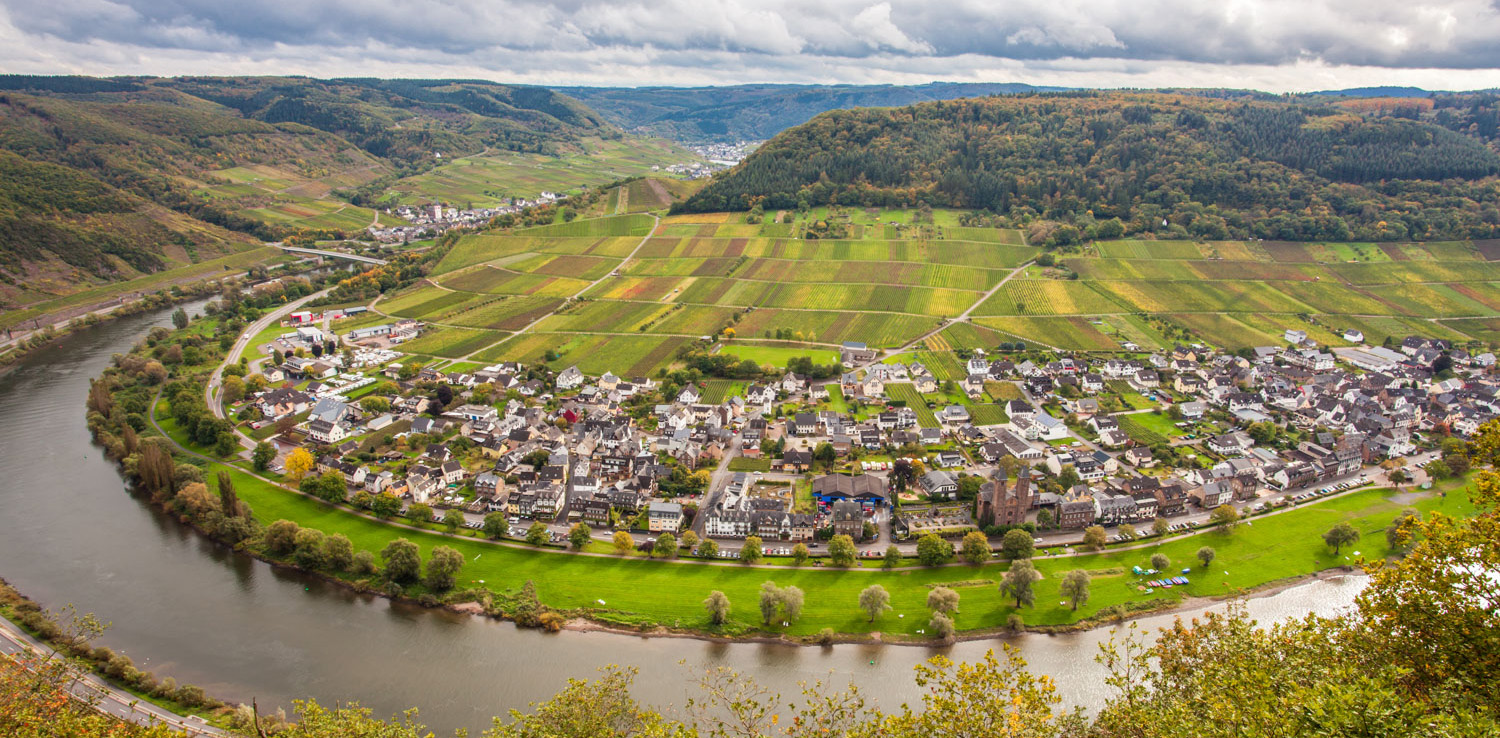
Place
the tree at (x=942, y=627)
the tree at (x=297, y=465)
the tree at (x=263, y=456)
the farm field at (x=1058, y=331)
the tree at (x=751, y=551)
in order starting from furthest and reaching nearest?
the farm field at (x=1058, y=331) < the tree at (x=263, y=456) < the tree at (x=297, y=465) < the tree at (x=751, y=551) < the tree at (x=942, y=627)

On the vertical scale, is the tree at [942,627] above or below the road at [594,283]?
below

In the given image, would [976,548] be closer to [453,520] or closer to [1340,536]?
[1340,536]

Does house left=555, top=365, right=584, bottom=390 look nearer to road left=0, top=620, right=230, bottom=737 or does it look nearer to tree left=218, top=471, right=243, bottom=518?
tree left=218, top=471, right=243, bottom=518

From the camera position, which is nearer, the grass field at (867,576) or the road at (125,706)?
the road at (125,706)

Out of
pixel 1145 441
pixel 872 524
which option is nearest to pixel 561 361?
pixel 872 524

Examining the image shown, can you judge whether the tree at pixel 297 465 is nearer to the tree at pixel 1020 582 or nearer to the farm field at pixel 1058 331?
the tree at pixel 1020 582

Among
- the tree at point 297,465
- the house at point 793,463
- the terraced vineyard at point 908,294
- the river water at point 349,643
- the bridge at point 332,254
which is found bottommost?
the river water at point 349,643

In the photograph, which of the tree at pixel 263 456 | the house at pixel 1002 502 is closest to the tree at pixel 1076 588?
the house at pixel 1002 502

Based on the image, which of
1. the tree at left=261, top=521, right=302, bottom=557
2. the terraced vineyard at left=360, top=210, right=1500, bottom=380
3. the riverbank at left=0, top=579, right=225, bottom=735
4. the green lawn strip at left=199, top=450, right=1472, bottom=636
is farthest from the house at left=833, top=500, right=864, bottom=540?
the tree at left=261, top=521, right=302, bottom=557
